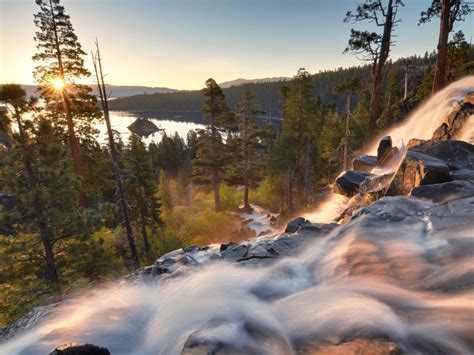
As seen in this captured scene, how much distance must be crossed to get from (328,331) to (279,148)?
27436mm

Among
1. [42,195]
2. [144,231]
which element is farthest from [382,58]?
[144,231]

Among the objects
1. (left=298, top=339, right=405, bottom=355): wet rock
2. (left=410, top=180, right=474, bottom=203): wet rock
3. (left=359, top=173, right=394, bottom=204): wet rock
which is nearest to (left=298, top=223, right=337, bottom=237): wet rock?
(left=359, top=173, right=394, bottom=204): wet rock

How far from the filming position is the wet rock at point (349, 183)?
10062 millimetres

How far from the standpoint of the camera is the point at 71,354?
3.32m

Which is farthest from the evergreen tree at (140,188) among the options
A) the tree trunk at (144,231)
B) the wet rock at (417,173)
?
the wet rock at (417,173)

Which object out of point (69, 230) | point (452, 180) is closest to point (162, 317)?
point (452, 180)

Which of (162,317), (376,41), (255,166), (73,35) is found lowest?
(255,166)

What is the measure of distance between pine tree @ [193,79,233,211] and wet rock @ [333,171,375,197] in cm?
1895

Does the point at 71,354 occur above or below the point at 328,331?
above

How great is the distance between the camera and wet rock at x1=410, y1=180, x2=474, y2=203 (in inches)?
252

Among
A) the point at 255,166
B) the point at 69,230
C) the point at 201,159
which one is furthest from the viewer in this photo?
the point at 255,166

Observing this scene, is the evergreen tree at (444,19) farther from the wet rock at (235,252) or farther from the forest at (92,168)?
the wet rock at (235,252)

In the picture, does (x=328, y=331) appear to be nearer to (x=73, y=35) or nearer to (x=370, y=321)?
(x=370, y=321)

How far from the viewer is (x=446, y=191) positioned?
6.68m
